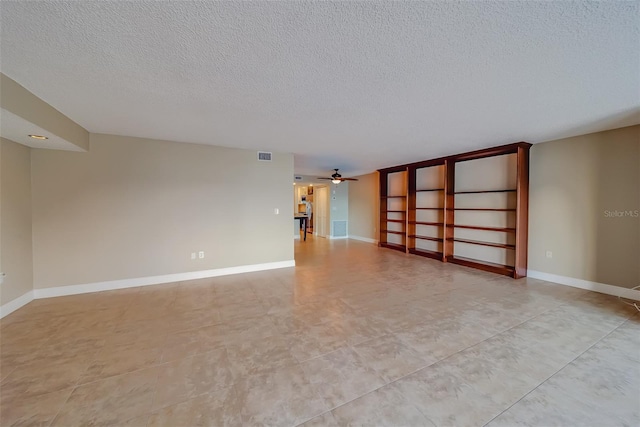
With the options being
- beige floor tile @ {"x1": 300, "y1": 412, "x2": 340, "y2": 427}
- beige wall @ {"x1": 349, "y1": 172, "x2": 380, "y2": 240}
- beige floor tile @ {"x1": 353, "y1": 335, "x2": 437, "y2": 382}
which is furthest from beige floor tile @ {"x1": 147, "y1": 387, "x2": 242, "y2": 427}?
beige wall @ {"x1": 349, "y1": 172, "x2": 380, "y2": 240}

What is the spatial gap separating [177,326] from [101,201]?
8.45ft

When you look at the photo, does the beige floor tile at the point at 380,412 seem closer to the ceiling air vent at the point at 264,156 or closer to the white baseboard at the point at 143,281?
the white baseboard at the point at 143,281

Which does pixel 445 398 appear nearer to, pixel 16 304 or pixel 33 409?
pixel 33 409

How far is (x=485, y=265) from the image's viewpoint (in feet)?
16.2

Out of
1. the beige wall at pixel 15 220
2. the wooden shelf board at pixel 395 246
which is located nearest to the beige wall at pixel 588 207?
the wooden shelf board at pixel 395 246

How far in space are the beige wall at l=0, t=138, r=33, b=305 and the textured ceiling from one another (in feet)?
3.07

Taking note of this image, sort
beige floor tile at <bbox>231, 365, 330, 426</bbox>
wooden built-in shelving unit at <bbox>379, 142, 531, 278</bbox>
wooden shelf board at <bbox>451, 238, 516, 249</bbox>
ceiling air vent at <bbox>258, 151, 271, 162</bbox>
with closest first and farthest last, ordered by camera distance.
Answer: beige floor tile at <bbox>231, 365, 330, 426</bbox>, wooden built-in shelving unit at <bbox>379, 142, 531, 278</bbox>, wooden shelf board at <bbox>451, 238, 516, 249</bbox>, ceiling air vent at <bbox>258, 151, 271, 162</bbox>

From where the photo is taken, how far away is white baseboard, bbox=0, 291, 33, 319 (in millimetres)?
2888

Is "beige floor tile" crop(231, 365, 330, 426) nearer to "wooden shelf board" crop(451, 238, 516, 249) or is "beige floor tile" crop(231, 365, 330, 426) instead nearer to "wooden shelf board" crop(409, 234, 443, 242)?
"wooden shelf board" crop(451, 238, 516, 249)

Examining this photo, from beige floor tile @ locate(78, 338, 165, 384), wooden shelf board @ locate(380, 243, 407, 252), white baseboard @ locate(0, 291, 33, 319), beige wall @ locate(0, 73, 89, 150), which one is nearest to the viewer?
beige floor tile @ locate(78, 338, 165, 384)

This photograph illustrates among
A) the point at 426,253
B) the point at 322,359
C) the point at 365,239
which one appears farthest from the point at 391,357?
the point at 365,239

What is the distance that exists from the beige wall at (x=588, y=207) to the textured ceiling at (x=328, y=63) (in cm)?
49

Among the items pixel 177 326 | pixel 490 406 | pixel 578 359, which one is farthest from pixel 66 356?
pixel 578 359

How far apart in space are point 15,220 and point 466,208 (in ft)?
25.2
